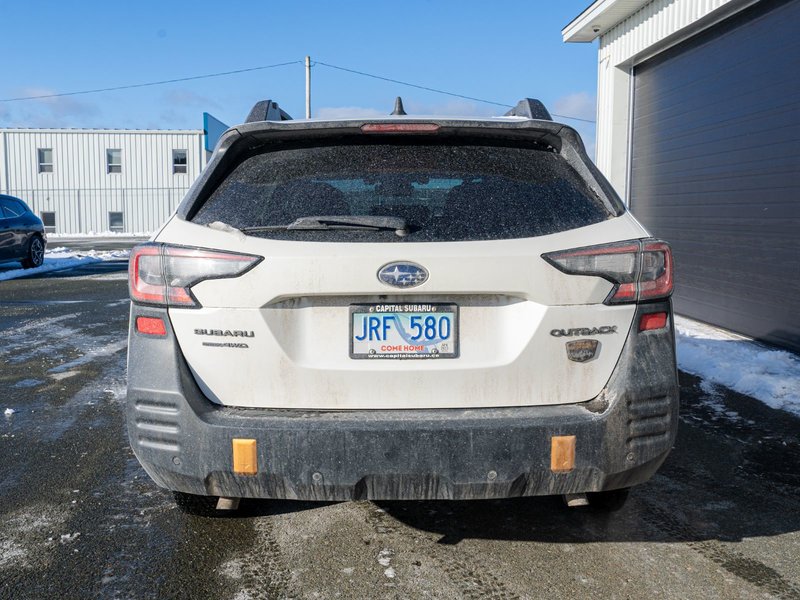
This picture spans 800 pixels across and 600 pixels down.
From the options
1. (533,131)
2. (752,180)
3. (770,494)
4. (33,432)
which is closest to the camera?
(533,131)

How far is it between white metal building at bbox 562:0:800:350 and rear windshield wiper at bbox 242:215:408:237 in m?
5.98

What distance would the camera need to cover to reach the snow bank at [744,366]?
5.71 m

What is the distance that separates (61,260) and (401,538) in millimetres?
18936

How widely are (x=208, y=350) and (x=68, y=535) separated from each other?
4.18ft

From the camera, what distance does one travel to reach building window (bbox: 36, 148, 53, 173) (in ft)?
127

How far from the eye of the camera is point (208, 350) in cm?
265

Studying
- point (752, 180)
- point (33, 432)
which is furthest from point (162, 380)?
point (752, 180)

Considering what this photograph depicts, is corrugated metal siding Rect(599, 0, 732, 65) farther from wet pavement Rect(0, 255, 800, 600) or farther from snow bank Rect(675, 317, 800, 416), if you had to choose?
wet pavement Rect(0, 255, 800, 600)

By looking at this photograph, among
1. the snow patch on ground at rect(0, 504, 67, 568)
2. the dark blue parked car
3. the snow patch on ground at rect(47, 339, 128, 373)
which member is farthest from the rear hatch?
the dark blue parked car

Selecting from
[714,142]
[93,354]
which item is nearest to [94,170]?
[93,354]

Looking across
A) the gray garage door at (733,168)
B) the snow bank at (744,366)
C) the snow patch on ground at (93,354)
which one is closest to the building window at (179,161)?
the gray garage door at (733,168)

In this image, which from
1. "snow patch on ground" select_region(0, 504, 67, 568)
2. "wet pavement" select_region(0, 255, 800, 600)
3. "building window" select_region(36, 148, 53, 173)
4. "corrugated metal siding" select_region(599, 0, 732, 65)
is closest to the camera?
"wet pavement" select_region(0, 255, 800, 600)

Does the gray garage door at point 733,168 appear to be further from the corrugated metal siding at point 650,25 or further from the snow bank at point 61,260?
the snow bank at point 61,260

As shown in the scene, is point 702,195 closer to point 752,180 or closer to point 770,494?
point 752,180
